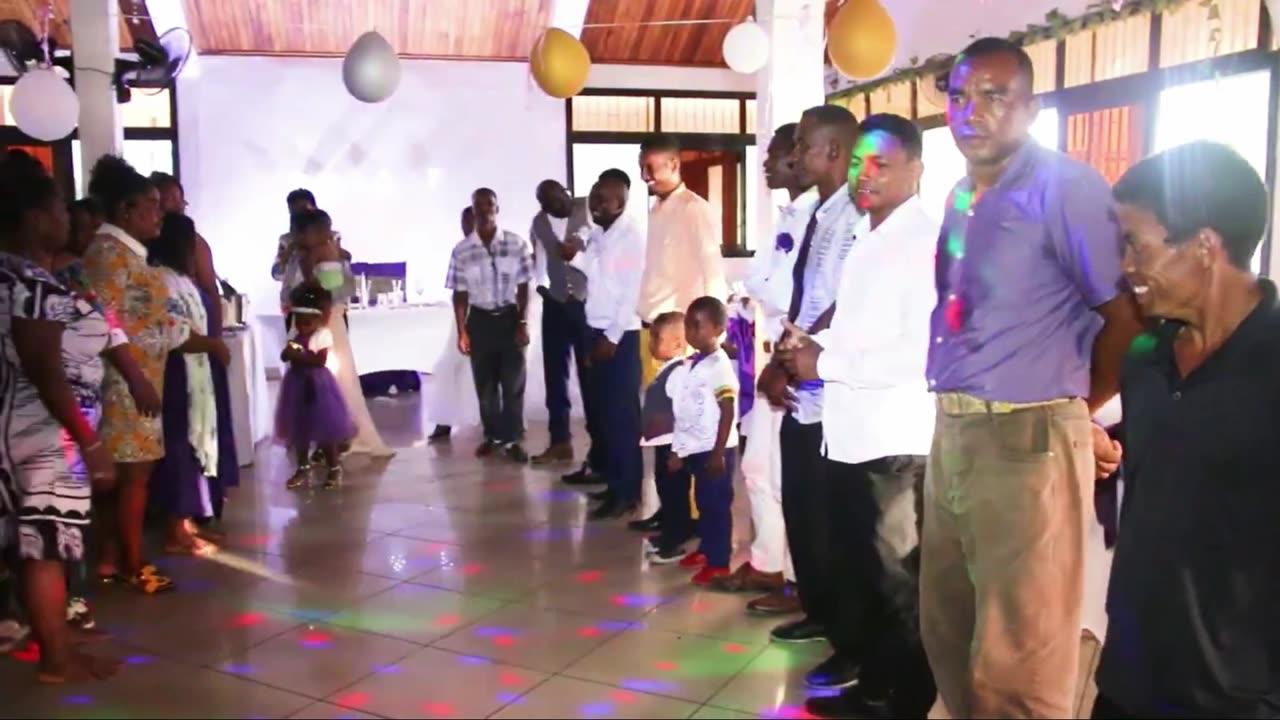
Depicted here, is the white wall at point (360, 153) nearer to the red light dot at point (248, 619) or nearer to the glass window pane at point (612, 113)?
the glass window pane at point (612, 113)

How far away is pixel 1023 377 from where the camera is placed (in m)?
1.85

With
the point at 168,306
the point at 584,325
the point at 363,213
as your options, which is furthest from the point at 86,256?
the point at 363,213

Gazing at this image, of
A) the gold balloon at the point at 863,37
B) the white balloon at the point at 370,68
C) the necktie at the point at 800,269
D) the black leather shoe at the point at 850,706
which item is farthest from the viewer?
the white balloon at the point at 370,68

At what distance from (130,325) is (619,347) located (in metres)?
2.00

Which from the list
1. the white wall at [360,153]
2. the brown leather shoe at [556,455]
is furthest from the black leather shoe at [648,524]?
the white wall at [360,153]

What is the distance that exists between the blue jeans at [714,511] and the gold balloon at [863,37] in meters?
2.65

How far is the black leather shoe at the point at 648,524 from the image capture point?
4.44 metres

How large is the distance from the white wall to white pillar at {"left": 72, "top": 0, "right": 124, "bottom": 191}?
3435 mm

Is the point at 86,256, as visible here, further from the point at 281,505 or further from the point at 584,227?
the point at 584,227

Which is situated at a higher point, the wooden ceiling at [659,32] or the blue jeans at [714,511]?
the wooden ceiling at [659,32]

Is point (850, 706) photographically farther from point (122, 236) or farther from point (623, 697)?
point (122, 236)

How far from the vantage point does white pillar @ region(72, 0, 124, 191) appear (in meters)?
5.80

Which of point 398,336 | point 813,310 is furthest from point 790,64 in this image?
point 398,336

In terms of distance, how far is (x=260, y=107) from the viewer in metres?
9.34
